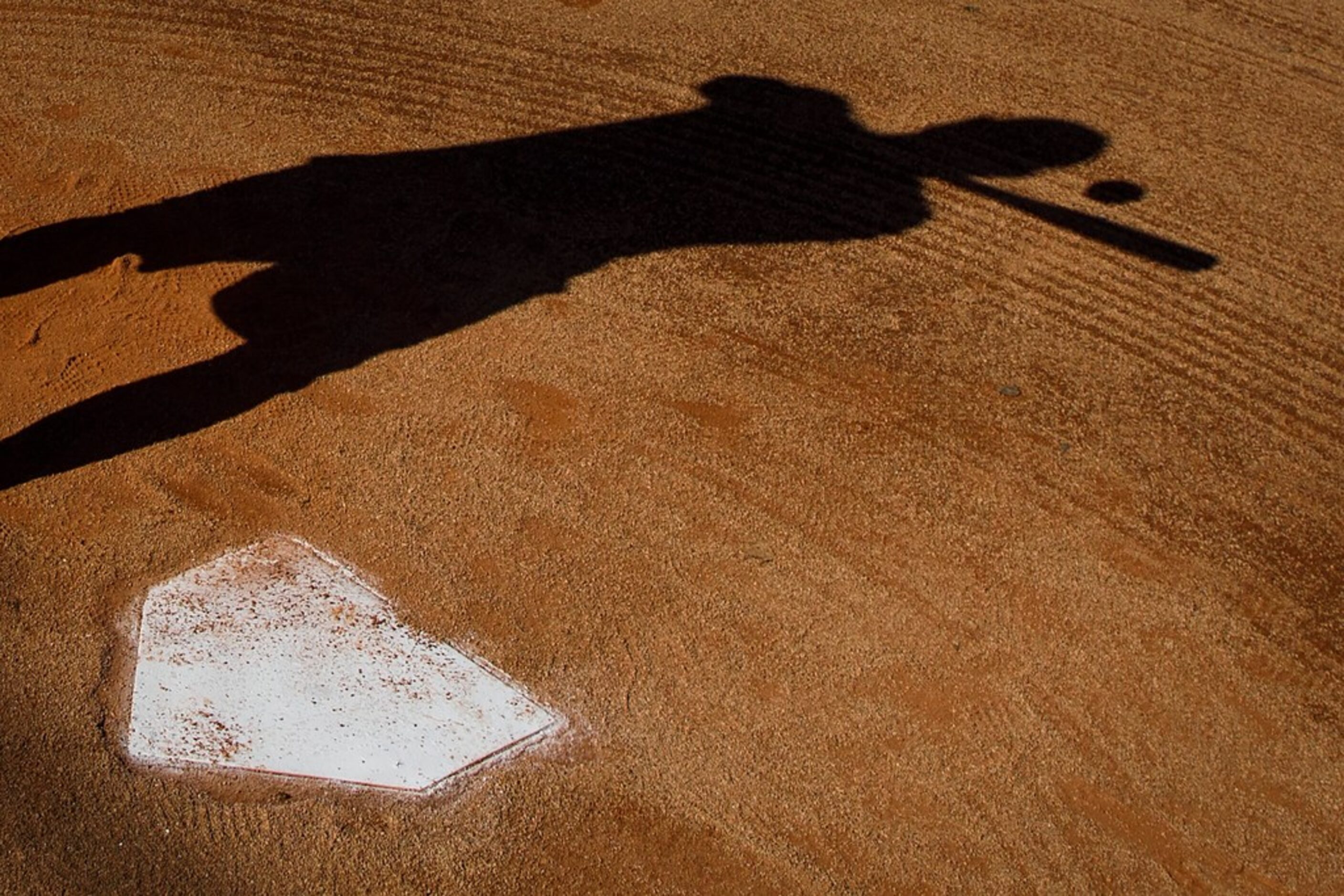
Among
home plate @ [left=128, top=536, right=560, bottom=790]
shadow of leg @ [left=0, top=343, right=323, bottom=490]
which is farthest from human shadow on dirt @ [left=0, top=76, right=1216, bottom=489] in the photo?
home plate @ [left=128, top=536, right=560, bottom=790]

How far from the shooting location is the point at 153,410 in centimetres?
642

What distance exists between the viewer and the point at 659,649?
5.55 meters

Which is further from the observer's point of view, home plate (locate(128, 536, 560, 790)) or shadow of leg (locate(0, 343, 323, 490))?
shadow of leg (locate(0, 343, 323, 490))

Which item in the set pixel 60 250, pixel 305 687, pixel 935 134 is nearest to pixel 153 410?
pixel 60 250

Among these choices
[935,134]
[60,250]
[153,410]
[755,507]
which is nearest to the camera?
[755,507]

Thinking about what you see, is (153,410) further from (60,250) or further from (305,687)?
(305,687)

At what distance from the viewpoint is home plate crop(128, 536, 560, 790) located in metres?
5.15

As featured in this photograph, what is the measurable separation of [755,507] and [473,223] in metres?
2.62

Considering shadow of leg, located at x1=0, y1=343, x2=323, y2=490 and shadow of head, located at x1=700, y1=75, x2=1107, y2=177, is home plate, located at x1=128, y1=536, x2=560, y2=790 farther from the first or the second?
shadow of head, located at x1=700, y1=75, x2=1107, y2=177

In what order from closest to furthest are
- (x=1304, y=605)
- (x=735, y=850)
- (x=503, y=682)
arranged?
(x=735, y=850)
(x=503, y=682)
(x=1304, y=605)

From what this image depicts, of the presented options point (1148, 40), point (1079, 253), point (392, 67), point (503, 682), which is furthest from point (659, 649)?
point (1148, 40)

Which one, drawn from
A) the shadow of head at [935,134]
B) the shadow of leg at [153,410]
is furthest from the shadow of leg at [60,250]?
the shadow of head at [935,134]

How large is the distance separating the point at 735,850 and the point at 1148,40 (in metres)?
7.04

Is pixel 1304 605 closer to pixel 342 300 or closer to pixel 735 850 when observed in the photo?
pixel 735 850
